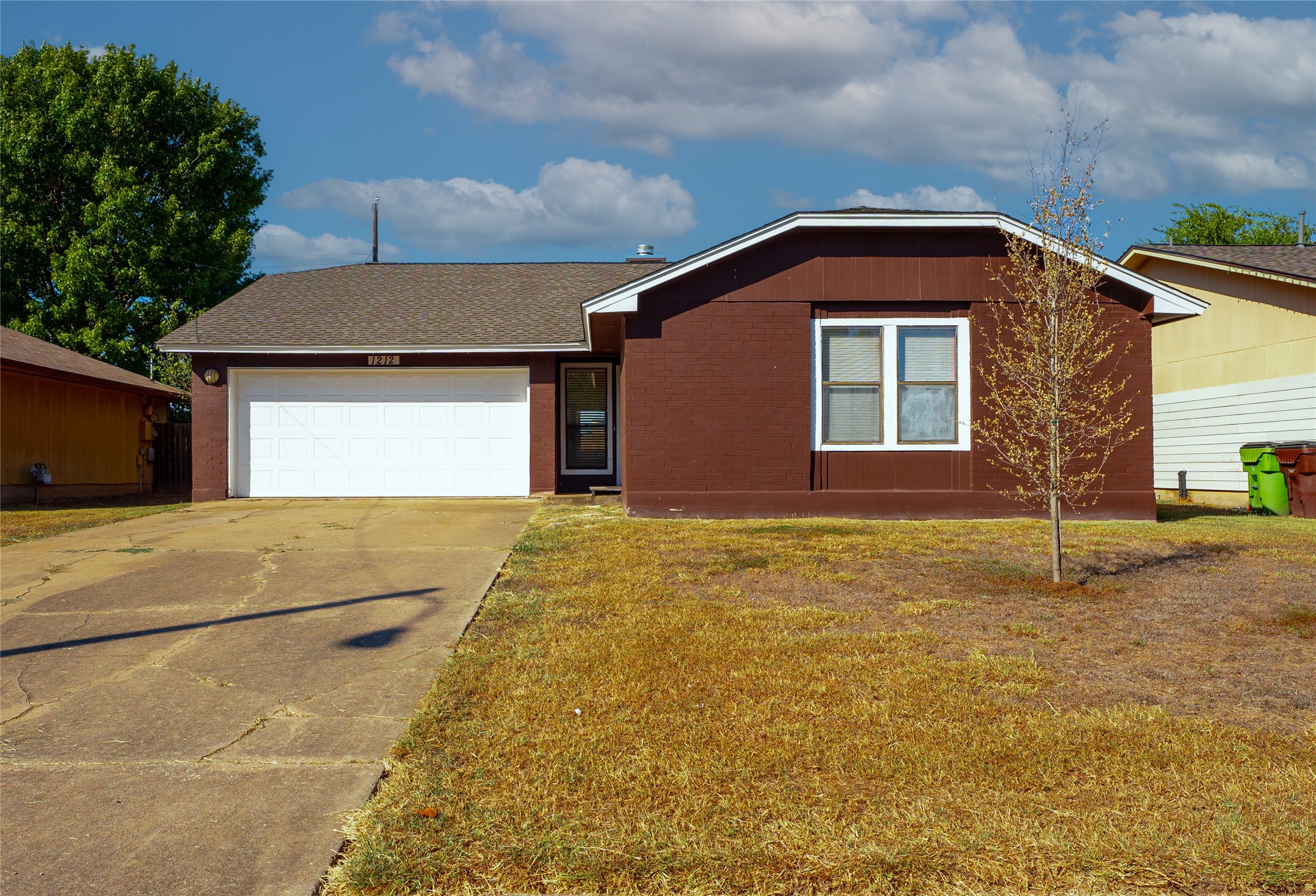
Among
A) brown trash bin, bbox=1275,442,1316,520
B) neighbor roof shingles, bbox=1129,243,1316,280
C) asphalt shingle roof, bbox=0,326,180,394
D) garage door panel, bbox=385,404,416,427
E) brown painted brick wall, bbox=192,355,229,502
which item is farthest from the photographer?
garage door panel, bbox=385,404,416,427

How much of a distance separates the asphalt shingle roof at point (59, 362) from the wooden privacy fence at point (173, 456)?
1.18m

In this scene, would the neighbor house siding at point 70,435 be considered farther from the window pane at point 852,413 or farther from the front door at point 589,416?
the window pane at point 852,413

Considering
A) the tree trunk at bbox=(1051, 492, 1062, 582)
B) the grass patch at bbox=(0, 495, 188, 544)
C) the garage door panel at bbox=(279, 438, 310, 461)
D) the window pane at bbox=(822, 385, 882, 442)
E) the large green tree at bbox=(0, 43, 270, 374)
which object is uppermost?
the large green tree at bbox=(0, 43, 270, 374)

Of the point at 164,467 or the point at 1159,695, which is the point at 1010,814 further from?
the point at 164,467

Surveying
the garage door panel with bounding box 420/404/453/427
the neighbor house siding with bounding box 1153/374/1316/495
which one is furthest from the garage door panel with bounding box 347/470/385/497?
the neighbor house siding with bounding box 1153/374/1316/495

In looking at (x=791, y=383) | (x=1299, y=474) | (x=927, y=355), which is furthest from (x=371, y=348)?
(x=1299, y=474)

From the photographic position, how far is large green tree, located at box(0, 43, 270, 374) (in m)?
25.7

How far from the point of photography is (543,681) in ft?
16.7

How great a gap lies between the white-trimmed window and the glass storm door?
5518 millimetres

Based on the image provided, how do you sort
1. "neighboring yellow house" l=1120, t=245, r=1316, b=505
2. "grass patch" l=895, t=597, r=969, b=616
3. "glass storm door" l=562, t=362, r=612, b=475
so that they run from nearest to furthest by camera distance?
1. "grass patch" l=895, t=597, r=969, b=616
2. "neighboring yellow house" l=1120, t=245, r=1316, b=505
3. "glass storm door" l=562, t=362, r=612, b=475

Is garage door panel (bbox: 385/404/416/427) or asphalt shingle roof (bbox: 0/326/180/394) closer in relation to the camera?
asphalt shingle roof (bbox: 0/326/180/394)

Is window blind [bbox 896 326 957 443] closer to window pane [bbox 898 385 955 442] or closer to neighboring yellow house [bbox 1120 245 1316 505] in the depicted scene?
window pane [bbox 898 385 955 442]

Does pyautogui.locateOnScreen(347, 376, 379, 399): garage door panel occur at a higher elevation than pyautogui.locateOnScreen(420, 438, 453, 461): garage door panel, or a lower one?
higher

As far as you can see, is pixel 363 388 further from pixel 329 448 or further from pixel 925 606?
pixel 925 606
